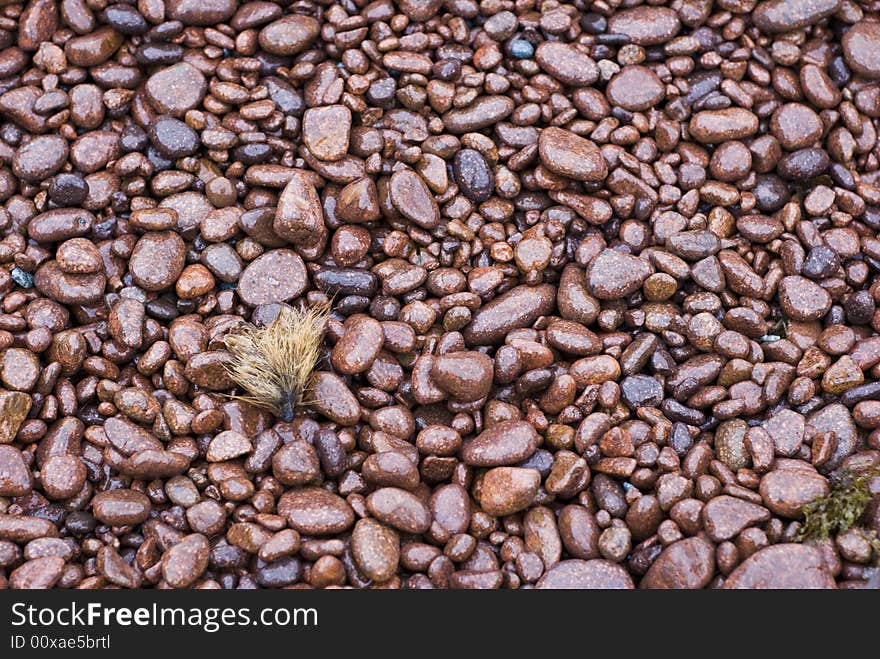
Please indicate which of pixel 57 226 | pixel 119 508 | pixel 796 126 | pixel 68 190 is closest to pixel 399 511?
pixel 119 508

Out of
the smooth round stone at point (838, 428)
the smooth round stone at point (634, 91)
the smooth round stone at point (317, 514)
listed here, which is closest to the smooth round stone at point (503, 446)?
the smooth round stone at point (317, 514)

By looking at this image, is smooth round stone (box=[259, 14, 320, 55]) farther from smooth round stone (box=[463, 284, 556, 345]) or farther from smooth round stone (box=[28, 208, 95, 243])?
smooth round stone (box=[463, 284, 556, 345])

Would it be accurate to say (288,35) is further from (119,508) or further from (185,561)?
(185,561)

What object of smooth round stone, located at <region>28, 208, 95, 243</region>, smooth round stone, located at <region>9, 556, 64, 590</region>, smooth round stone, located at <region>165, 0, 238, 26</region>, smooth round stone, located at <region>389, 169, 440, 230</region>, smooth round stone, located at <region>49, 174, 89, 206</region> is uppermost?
smooth round stone, located at <region>165, 0, 238, 26</region>

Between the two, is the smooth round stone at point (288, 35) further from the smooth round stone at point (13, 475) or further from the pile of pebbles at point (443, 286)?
the smooth round stone at point (13, 475)

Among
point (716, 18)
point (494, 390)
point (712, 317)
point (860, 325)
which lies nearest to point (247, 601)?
point (494, 390)

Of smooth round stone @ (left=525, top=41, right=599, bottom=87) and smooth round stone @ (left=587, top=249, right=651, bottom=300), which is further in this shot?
smooth round stone @ (left=525, top=41, right=599, bottom=87)

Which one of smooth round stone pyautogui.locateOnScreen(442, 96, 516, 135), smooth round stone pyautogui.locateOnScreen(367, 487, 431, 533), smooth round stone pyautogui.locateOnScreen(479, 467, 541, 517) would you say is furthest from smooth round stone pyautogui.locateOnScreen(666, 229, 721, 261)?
smooth round stone pyautogui.locateOnScreen(367, 487, 431, 533)
